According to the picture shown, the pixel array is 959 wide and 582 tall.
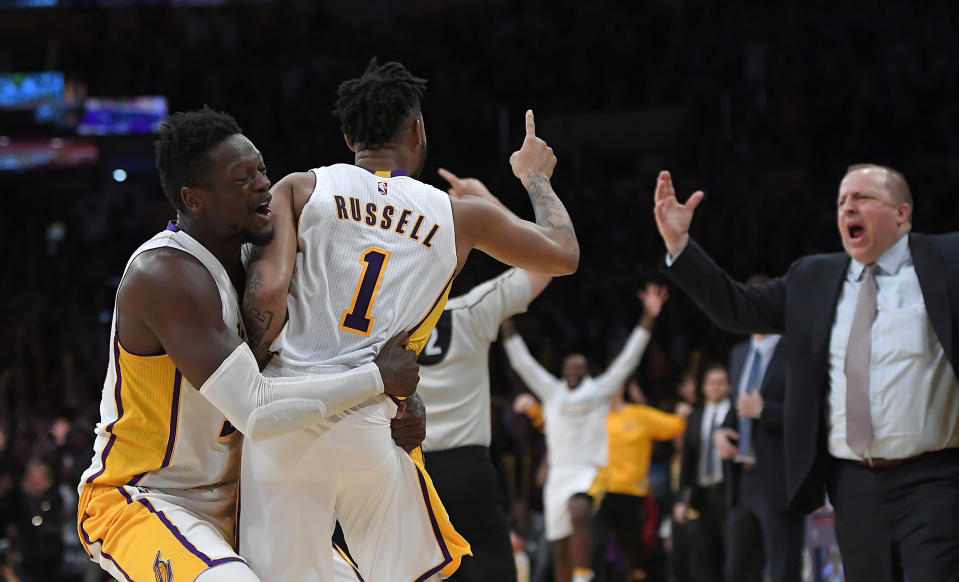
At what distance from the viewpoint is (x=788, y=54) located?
15711 millimetres

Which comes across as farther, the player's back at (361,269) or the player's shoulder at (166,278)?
the player's back at (361,269)

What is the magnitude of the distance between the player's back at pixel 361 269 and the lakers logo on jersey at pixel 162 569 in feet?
2.12

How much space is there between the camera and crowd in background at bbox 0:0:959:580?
14.0 meters

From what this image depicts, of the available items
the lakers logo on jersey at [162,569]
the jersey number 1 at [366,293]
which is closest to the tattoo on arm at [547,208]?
the jersey number 1 at [366,293]

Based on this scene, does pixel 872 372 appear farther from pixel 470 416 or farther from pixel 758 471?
pixel 758 471

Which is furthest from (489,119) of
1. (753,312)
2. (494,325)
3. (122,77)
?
(753,312)

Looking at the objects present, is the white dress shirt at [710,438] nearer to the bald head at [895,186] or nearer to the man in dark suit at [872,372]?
the man in dark suit at [872,372]

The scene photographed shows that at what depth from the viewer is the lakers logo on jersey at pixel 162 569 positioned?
3074mm

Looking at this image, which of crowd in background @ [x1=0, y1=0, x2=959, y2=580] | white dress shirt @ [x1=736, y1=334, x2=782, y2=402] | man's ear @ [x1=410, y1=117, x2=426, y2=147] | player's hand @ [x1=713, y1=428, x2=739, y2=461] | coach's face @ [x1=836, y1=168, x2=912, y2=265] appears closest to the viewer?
man's ear @ [x1=410, y1=117, x2=426, y2=147]

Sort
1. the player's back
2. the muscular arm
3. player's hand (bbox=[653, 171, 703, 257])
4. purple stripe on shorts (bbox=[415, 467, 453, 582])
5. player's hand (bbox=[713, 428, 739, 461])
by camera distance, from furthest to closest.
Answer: player's hand (bbox=[713, 428, 739, 461]) < player's hand (bbox=[653, 171, 703, 257]) < the muscular arm < purple stripe on shorts (bbox=[415, 467, 453, 582]) < the player's back

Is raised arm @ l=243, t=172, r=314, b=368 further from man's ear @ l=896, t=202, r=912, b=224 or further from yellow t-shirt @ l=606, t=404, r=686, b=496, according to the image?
yellow t-shirt @ l=606, t=404, r=686, b=496

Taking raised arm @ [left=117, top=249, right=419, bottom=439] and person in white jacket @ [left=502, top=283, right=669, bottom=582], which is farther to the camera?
person in white jacket @ [left=502, top=283, right=669, bottom=582]

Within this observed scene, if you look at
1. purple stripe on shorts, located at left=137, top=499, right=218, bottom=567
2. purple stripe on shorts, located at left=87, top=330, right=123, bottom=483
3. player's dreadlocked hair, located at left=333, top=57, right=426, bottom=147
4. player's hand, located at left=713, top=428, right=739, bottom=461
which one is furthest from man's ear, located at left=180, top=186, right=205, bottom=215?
player's hand, located at left=713, top=428, right=739, bottom=461

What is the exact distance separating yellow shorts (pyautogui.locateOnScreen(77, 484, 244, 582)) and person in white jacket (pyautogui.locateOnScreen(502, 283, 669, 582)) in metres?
6.04
